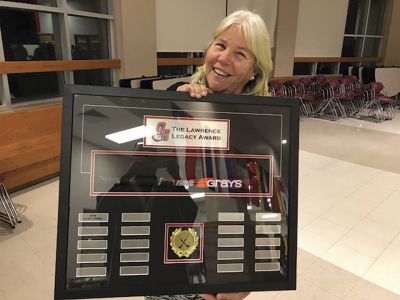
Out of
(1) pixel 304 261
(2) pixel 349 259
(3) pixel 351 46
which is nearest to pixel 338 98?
(3) pixel 351 46

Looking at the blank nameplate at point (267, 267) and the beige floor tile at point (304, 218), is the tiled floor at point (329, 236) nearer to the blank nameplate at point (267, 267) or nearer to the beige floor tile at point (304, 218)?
the beige floor tile at point (304, 218)

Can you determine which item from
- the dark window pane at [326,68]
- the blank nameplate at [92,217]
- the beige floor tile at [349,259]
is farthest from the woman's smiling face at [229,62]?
the dark window pane at [326,68]

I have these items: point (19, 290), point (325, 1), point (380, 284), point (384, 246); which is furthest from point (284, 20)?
point (19, 290)

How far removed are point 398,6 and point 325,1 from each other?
3.78m

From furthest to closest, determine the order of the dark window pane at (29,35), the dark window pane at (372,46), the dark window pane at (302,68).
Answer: the dark window pane at (372,46) < the dark window pane at (302,68) < the dark window pane at (29,35)

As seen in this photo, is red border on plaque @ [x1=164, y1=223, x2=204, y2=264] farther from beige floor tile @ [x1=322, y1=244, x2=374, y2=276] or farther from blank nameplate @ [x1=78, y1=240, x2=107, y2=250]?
beige floor tile @ [x1=322, y1=244, x2=374, y2=276]

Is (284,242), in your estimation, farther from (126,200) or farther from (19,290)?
(19,290)

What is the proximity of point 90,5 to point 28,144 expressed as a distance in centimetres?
239

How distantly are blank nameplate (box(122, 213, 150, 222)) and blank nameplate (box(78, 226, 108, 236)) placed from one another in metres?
0.05

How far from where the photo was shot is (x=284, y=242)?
2.75 ft

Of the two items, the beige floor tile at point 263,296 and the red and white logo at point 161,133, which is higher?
the red and white logo at point 161,133

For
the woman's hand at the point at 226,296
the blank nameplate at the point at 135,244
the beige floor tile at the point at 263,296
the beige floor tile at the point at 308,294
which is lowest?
the beige floor tile at the point at 308,294

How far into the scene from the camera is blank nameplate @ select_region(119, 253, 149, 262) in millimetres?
781

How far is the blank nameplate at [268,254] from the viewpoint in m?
0.83
